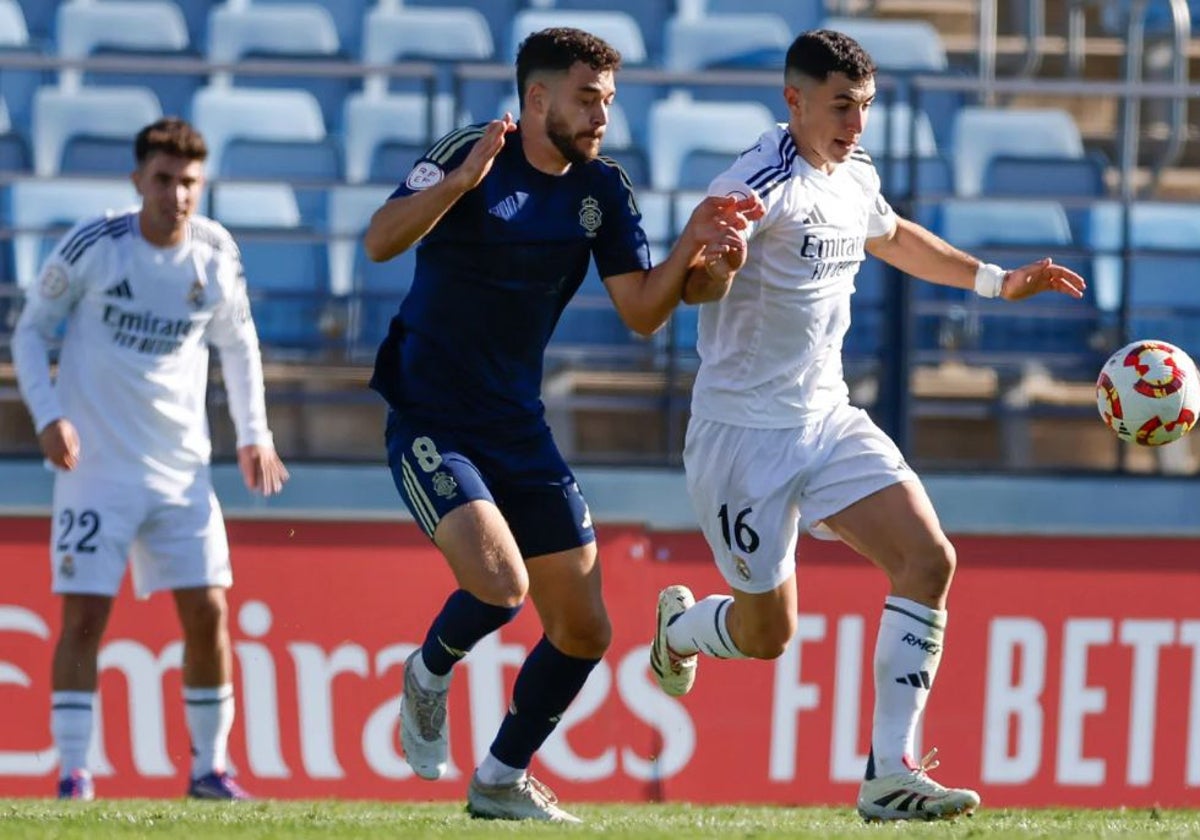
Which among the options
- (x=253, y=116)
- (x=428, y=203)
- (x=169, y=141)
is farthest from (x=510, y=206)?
(x=253, y=116)

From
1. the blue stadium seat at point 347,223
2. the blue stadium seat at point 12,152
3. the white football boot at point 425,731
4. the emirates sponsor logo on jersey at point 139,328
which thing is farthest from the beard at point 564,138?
the blue stadium seat at point 12,152

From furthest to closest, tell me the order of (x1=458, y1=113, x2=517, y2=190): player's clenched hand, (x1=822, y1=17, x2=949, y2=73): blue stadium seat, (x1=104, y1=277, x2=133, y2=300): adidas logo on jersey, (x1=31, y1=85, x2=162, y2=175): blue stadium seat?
(x1=822, y1=17, x2=949, y2=73): blue stadium seat < (x1=31, y1=85, x2=162, y2=175): blue stadium seat < (x1=104, y1=277, x2=133, y2=300): adidas logo on jersey < (x1=458, y1=113, x2=517, y2=190): player's clenched hand

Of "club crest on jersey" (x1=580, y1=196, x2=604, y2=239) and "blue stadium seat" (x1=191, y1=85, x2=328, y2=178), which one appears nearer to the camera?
"club crest on jersey" (x1=580, y1=196, x2=604, y2=239)

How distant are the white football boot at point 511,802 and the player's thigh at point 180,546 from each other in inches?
82.1

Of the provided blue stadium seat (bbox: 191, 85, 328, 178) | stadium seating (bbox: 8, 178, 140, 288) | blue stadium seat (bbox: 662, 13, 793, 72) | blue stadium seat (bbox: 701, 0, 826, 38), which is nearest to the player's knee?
stadium seating (bbox: 8, 178, 140, 288)

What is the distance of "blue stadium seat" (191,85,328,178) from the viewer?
1208cm

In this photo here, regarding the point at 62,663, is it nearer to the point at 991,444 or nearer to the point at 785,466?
the point at 785,466

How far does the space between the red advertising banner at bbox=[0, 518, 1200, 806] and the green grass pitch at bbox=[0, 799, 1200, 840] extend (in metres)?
1.32

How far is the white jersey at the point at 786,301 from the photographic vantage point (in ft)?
20.9

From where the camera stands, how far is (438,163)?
20.6 feet

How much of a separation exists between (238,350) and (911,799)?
12.6 ft

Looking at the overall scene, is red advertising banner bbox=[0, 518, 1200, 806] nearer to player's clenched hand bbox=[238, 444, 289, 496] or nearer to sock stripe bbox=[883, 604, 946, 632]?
player's clenched hand bbox=[238, 444, 289, 496]

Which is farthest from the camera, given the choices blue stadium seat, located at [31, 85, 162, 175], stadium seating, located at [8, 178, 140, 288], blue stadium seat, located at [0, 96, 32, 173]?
blue stadium seat, located at [31, 85, 162, 175]

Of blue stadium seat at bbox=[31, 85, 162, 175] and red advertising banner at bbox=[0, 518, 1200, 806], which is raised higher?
blue stadium seat at bbox=[31, 85, 162, 175]
